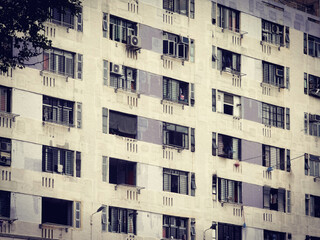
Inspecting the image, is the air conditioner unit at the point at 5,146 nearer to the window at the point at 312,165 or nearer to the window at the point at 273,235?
the window at the point at 273,235

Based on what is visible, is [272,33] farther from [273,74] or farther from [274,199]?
[274,199]

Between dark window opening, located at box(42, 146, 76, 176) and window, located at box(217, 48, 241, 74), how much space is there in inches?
475

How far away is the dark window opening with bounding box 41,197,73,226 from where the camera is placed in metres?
53.2

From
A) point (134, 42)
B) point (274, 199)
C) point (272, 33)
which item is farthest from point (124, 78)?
point (274, 199)

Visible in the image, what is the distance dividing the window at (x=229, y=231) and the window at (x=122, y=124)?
25.6 ft

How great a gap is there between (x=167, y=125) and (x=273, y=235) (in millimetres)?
10032

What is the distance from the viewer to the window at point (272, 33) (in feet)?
213

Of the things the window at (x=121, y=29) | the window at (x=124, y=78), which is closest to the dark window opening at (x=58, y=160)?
the window at (x=124, y=78)

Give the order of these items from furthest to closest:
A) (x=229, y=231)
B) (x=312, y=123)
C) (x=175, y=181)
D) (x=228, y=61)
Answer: (x=312, y=123), (x=228, y=61), (x=229, y=231), (x=175, y=181)

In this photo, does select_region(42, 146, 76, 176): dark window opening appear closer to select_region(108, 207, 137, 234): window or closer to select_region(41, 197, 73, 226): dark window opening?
select_region(41, 197, 73, 226): dark window opening

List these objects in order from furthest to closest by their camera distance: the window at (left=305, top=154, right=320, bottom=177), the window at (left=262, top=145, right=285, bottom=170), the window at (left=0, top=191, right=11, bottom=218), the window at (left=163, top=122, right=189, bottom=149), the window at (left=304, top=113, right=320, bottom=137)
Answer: the window at (left=304, top=113, right=320, bottom=137)
the window at (left=305, top=154, right=320, bottom=177)
the window at (left=262, top=145, right=285, bottom=170)
the window at (left=163, top=122, right=189, bottom=149)
the window at (left=0, top=191, right=11, bottom=218)

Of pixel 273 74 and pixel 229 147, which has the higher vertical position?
pixel 273 74

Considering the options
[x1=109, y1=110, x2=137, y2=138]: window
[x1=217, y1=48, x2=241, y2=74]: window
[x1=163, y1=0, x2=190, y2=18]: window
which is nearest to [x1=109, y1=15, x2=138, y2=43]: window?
[x1=163, y1=0, x2=190, y2=18]: window

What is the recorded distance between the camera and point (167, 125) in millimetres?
58219
